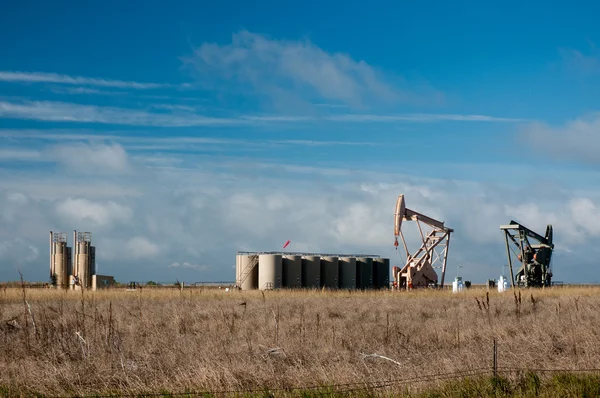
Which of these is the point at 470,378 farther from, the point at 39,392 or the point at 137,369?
the point at 39,392

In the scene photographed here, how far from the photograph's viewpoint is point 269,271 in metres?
50.7

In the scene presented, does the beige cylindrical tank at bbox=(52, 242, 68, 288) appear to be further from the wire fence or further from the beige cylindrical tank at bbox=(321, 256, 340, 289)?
the wire fence

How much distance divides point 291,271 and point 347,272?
17.0 feet

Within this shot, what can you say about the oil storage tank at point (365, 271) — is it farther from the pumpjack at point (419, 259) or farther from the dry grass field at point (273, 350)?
the dry grass field at point (273, 350)

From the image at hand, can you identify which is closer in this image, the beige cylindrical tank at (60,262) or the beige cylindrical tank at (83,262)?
the beige cylindrical tank at (83,262)

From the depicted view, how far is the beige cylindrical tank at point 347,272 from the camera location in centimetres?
5472

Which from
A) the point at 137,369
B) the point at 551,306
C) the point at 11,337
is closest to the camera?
the point at 137,369

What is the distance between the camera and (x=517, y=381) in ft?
38.5

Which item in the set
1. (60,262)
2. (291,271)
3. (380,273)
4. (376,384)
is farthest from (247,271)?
(376,384)

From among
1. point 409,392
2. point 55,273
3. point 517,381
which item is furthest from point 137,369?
point 55,273

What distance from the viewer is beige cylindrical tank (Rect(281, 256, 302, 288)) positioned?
51.6 meters

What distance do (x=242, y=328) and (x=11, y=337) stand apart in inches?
234

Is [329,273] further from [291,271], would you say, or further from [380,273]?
[380,273]

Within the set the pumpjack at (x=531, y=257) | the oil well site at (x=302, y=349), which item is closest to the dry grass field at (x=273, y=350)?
the oil well site at (x=302, y=349)
